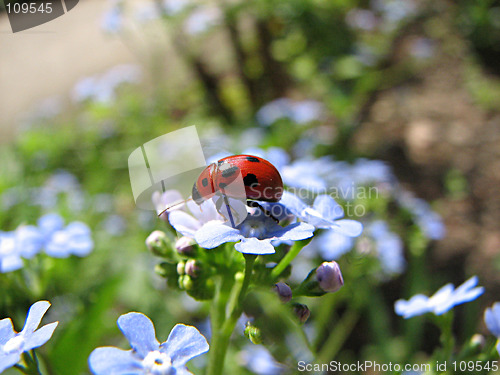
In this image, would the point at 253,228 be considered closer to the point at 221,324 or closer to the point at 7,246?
the point at 221,324

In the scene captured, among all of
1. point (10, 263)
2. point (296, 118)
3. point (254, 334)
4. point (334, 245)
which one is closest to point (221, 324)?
point (254, 334)

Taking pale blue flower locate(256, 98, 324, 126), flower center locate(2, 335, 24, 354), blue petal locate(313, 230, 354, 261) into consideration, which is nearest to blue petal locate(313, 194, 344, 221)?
flower center locate(2, 335, 24, 354)

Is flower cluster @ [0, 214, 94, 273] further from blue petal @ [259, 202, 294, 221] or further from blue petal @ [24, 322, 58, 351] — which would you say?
blue petal @ [259, 202, 294, 221]

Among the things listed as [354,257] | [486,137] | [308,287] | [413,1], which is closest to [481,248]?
[486,137]

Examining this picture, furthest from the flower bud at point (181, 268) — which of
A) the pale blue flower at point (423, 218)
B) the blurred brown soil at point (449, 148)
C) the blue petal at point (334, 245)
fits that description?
the blurred brown soil at point (449, 148)

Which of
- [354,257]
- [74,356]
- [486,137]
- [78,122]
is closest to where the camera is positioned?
[74,356]

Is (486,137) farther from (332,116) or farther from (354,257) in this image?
(354,257)

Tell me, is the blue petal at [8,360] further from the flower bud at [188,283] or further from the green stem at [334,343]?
the green stem at [334,343]
